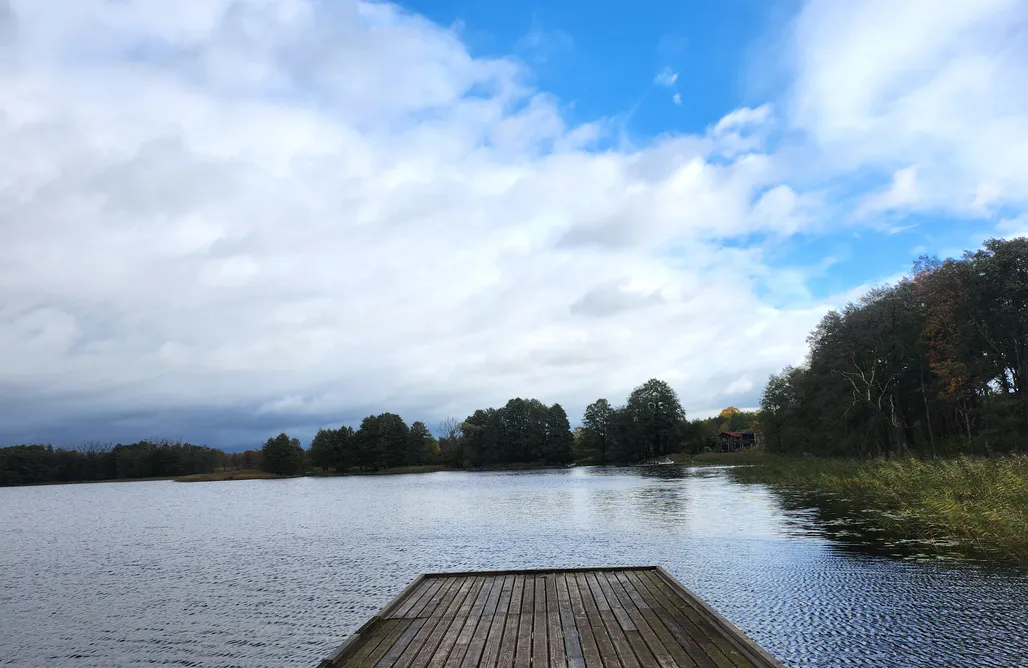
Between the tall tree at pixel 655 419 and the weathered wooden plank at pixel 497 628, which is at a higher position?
the tall tree at pixel 655 419

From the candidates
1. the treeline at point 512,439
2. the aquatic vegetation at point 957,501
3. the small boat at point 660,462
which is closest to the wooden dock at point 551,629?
the aquatic vegetation at point 957,501

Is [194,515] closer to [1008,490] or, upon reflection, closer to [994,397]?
[1008,490]

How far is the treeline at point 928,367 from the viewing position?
43062 mm

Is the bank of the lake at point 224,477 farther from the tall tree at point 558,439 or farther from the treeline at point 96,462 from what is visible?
the tall tree at point 558,439

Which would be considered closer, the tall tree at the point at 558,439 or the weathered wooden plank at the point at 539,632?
the weathered wooden plank at the point at 539,632

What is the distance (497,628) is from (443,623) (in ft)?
3.08

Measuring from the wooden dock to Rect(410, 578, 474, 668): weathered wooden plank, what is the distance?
0.05 feet

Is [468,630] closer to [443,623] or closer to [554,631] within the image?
[443,623]

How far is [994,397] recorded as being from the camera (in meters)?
44.9

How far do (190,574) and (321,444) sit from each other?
404ft

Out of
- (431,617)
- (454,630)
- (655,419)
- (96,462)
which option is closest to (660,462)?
(655,419)

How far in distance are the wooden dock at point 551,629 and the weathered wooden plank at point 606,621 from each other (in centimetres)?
1

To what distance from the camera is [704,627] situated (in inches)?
350

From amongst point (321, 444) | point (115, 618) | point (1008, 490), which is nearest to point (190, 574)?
point (115, 618)
